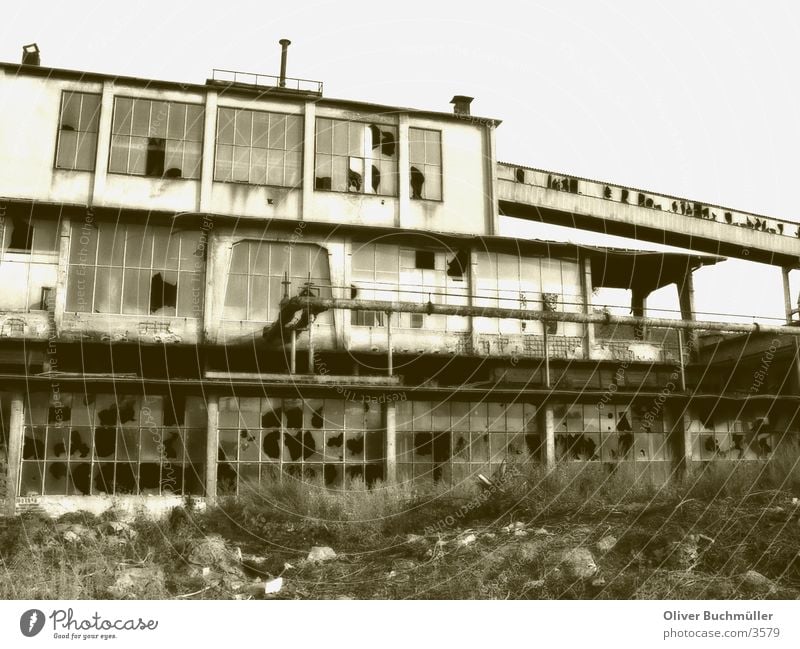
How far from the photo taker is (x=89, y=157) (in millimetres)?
22234

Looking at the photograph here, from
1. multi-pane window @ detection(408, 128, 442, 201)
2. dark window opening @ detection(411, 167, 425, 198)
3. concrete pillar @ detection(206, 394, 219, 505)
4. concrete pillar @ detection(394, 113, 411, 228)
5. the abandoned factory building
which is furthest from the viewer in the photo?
multi-pane window @ detection(408, 128, 442, 201)

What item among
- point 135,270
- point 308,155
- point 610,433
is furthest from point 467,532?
point 308,155

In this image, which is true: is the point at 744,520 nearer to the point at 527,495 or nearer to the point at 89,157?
the point at 527,495

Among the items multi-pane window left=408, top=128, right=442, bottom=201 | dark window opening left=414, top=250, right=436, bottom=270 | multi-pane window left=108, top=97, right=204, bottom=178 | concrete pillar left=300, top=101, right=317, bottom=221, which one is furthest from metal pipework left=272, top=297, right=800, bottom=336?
multi-pane window left=108, top=97, right=204, bottom=178

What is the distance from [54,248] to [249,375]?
5.69 metres

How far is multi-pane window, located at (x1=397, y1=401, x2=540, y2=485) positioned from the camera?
2027 cm

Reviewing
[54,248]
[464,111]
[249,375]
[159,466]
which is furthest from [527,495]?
[464,111]

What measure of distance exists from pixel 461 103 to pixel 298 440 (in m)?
11.8

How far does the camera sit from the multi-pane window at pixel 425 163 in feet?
79.5

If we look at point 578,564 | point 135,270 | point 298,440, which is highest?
point 135,270

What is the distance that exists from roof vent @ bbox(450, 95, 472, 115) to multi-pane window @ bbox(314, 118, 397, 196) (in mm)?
2894

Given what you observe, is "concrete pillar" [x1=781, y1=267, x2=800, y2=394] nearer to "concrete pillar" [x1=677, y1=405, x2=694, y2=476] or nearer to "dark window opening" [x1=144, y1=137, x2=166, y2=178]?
"concrete pillar" [x1=677, y1=405, x2=694, y2=476]

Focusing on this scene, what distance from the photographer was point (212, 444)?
18609 mm

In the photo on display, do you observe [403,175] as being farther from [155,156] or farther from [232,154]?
[155,156]
